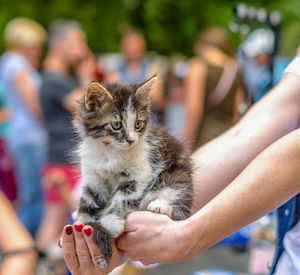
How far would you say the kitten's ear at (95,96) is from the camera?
1.63 m

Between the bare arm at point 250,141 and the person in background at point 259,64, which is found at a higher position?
the bare arm at point 250,141

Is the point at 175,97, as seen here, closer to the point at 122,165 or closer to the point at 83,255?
the point at 122,165

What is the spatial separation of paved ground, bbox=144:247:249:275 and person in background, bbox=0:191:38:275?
8.55ft

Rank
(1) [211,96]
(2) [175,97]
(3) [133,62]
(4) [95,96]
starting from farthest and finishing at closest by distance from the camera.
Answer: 1. (2) [175,97]
2. (3) [133,62]
3. (1) [211,96]
4. (4) [95,96]

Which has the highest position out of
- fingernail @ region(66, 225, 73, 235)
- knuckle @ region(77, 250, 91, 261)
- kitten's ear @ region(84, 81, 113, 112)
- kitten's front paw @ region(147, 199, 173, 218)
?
kitten's ear @ region(84, 81, 113, 112)

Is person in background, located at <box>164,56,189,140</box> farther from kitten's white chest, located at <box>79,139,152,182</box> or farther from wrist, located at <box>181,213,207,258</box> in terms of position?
wrist, located at <box>181,213,207,258</box>

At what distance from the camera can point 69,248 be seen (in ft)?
5.22

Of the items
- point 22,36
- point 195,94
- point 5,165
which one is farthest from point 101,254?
point 22,36

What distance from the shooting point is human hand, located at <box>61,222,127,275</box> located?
1530mm

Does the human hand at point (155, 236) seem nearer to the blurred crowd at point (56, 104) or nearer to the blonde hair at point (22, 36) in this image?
the blurred crowd at point (56, 104)

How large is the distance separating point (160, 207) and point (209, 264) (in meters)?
3.77

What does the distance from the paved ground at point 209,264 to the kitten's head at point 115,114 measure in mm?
3349

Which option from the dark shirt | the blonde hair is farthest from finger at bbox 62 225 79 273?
the blonde hair

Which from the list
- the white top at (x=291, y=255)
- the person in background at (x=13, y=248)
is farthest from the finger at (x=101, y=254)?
the person in background at (x=13, y=248)
